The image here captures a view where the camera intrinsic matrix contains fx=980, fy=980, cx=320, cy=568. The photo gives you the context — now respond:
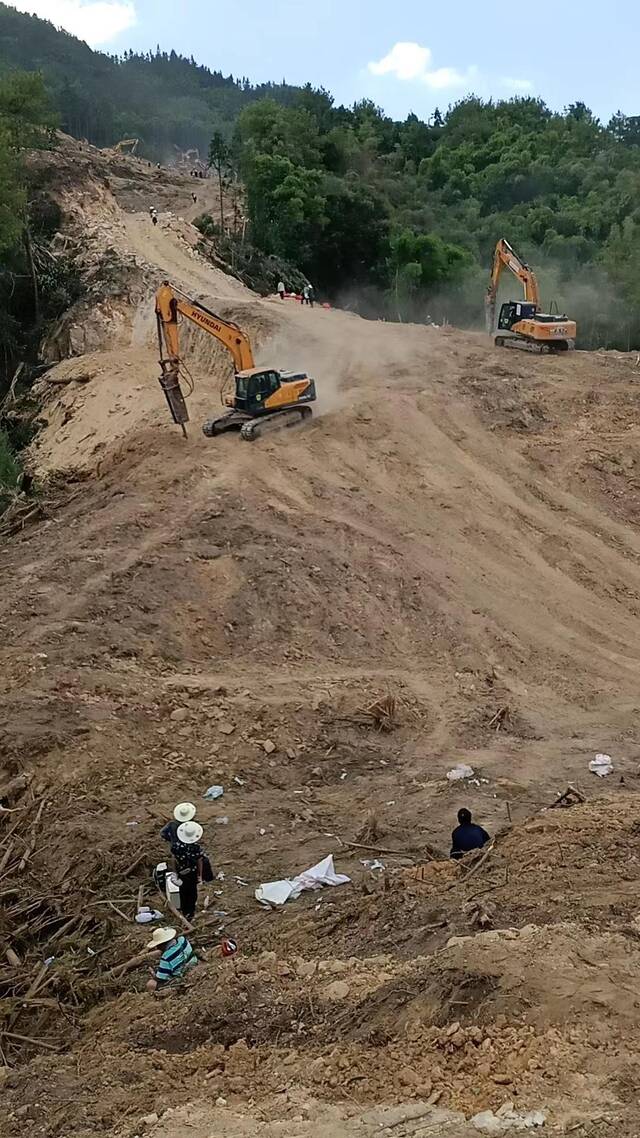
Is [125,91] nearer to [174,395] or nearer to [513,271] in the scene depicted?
[513,271]

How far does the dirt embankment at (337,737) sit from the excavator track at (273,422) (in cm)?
37

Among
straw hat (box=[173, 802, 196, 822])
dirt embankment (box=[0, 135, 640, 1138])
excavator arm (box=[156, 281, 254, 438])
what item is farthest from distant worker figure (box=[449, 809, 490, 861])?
excavator arm (box=[156, 281, 254, 438])

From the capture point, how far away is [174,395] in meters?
18.2

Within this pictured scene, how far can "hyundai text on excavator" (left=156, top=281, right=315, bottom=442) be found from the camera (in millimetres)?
18078

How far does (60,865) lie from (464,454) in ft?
37.9

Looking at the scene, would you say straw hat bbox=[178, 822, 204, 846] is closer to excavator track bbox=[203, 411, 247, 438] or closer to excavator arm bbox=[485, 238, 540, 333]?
excavator track bbox=[203, 411, 247, 438]

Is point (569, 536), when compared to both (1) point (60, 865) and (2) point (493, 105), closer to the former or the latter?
(1) point (60, 865)

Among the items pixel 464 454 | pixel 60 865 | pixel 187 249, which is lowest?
pixel 60 865

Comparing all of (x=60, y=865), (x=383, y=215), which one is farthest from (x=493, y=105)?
(x=60, y=865)

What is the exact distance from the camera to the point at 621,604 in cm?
1471

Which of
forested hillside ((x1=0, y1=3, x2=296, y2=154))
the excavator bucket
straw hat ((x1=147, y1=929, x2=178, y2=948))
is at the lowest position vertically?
straw hat ((x1=147, y1=929, x2=178, y2=948))

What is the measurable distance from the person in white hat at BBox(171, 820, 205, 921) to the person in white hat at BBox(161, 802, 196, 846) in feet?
0.82

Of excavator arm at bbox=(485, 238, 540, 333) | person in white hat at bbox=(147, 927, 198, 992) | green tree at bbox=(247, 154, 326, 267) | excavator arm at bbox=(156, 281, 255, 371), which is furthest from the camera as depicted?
green tree at bbox=(247, 154, 326, 267)

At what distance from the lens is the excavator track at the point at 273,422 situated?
710 inches
